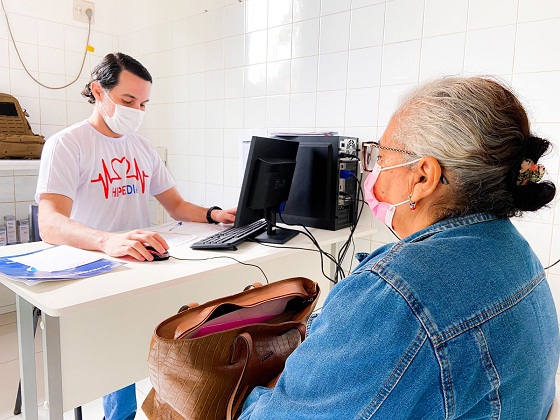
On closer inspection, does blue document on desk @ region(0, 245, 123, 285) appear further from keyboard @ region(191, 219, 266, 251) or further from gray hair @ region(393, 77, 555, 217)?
gray hair @ region(393, 77, 555, 217)

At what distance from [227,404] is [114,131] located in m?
→ 1.35

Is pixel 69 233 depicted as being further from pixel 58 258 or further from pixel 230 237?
pixel 230 237

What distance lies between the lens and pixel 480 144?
696 mm

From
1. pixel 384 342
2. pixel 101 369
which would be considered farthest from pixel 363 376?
pixel 101 369

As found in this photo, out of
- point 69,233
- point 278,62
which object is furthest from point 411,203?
point 278,62

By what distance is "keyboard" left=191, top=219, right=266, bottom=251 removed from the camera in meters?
1.54

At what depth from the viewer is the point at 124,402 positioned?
168cm

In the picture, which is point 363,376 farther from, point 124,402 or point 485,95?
point 124,402

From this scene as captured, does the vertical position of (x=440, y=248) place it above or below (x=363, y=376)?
above

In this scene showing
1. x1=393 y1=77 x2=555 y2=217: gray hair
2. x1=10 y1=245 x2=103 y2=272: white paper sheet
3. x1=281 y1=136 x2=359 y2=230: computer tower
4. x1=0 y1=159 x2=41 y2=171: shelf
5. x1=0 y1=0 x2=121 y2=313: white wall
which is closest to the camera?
x1=393 y1=77 x2=555 y2=217: gray hair

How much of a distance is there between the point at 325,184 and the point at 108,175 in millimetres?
946

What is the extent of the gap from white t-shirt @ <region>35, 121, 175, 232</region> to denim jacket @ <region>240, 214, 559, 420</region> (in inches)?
53.0

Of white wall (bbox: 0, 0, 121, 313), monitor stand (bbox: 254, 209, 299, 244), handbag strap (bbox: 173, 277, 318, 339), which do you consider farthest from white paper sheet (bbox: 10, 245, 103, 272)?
white wall (bbox: 0, 0, 121, 313)

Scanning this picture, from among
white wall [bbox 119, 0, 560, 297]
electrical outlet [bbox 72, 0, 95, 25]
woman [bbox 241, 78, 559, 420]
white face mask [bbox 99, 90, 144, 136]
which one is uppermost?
electrical outlet [bbox 72, 0, 95, 25]
